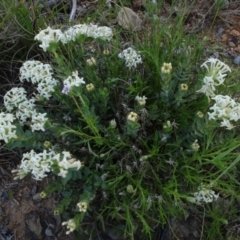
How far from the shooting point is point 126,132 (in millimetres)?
1762

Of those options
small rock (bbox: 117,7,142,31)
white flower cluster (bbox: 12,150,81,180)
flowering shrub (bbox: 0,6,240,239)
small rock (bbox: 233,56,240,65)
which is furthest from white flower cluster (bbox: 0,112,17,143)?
small rock (bbox: 233,56,240,65)

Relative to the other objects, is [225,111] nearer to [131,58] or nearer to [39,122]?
[131,58]

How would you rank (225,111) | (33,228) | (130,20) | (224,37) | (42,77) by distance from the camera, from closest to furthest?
(225,111), (42,77), (33,228), (130,20), (224,37)

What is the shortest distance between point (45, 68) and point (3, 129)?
354mm

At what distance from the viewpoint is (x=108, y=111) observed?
6.25ft

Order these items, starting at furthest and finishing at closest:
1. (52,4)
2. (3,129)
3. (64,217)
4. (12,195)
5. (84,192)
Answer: (52,4)
(12,195)
(64,217)
(84,192)
(3,129)

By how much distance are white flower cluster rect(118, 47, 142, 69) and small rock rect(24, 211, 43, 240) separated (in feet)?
2.65

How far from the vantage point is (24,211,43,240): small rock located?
1975 millimetres

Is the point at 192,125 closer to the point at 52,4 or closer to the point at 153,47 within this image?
the point at 153,47

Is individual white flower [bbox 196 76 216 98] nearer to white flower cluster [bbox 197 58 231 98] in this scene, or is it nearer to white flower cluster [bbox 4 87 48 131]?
white flower cluster [bbox 197 58 231 98]

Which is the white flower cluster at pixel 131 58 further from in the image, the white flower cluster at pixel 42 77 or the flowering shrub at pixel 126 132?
the white flower cluster at pixel 42 77

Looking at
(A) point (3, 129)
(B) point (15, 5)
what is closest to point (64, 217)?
(A) point (3, 129)

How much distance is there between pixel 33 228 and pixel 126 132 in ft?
2.10

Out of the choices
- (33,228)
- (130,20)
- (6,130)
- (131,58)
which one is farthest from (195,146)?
(130,20)
